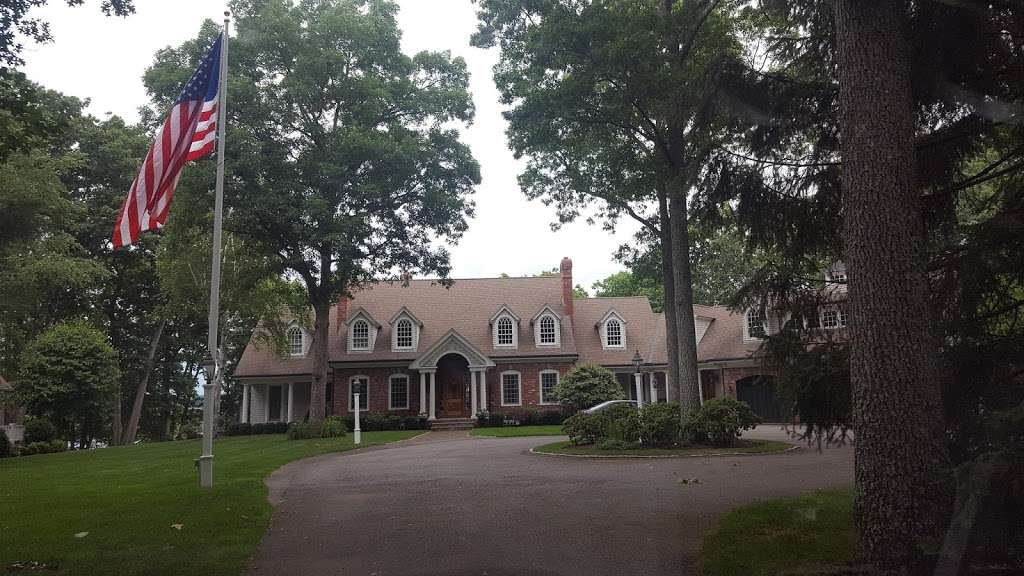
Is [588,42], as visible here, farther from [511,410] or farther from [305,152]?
[511,410]

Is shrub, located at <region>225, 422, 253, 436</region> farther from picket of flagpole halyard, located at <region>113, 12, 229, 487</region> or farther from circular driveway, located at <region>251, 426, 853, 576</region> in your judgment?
picket of flagpole halyard, located at <region>113, 12, 229, 487</region>

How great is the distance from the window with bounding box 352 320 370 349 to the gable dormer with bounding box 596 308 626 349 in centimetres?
1236

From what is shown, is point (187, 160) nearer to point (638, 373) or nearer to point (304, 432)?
point (304, 432)

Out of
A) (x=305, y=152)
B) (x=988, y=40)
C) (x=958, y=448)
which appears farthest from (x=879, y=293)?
(x=305, y=152)

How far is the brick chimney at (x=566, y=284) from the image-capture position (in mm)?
39031

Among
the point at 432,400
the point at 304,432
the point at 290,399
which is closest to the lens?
the point at 304,432

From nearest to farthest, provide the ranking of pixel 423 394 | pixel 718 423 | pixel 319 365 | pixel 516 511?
1. pixel 516 511
2. pixel 718 423
3. pixel 319 365
4. pixel 423 394

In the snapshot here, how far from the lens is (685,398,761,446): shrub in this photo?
17234mm

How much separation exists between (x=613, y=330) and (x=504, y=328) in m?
5.87

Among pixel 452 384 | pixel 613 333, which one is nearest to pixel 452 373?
pixel 452 384

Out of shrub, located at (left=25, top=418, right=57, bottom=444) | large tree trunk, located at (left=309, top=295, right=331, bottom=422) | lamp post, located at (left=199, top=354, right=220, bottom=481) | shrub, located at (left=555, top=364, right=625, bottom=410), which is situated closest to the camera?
lamp post, located at (left=199, top=354, right=220, bottom=481)

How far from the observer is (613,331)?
126 feet

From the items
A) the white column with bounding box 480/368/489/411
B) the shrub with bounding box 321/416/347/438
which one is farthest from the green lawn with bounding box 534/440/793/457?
the white column with bounding box 480/368/489/411

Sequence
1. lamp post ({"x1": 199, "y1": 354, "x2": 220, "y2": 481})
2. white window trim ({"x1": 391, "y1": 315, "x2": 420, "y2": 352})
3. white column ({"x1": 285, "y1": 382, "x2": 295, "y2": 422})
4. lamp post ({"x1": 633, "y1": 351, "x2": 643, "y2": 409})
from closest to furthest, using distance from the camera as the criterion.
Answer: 1. lamp post ({"x1": 199, "y1": 354, "x2": 220, "y2": 481})
2. lamp post ({"x1": 633, "y1": 351, "x2": 643, "y2": 409})
3. white column ({"x1": 285, "y1": 382, "x2": 295, "y2": 422})
4. white window trim ({"x1": 391, "y1": 315, "x2": 420, "y2": 352})
